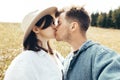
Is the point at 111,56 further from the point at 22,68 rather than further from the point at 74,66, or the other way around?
the point at 22,68

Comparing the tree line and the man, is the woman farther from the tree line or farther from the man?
the tree line

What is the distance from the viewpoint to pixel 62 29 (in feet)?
18.9

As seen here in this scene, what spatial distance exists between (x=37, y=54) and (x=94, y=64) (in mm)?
1248

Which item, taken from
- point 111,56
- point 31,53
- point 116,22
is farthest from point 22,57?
point 116,22

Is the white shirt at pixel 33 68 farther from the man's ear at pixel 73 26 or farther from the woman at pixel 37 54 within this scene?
the man's ear at pixel 73 26

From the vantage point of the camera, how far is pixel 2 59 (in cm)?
1612

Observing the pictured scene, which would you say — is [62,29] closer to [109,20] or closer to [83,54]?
[83,54]

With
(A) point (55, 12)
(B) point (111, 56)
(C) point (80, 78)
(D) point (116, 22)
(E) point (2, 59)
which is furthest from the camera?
(D) point (116, 22)

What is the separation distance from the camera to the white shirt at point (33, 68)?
550 cm

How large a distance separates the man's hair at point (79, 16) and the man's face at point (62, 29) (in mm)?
82

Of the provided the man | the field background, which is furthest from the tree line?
the man

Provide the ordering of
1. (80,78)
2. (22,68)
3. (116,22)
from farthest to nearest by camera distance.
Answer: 1. (116,22)
2. (22,68)
3. (80,78)

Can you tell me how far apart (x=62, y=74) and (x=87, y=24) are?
75 centimetres

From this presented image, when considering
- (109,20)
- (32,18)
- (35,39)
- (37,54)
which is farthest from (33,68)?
(109,20)
